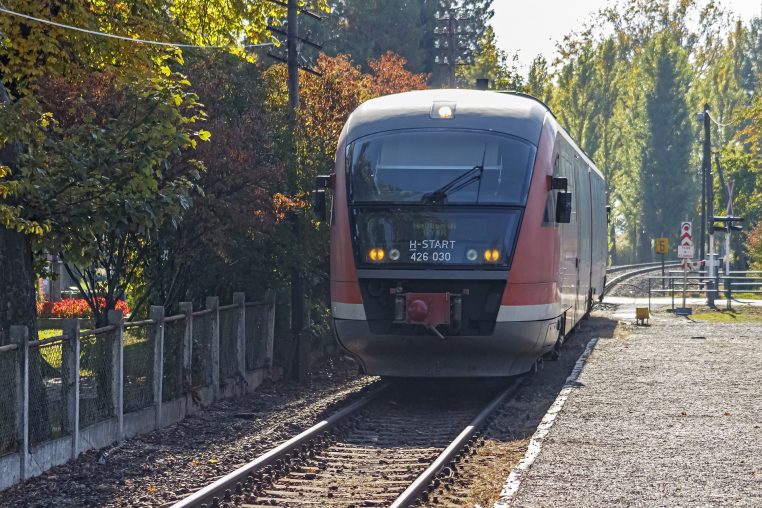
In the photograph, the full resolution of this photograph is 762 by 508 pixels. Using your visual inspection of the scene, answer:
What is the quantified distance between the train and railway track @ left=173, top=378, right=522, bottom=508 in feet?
2.77

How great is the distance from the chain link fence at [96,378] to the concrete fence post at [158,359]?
114 centimetres

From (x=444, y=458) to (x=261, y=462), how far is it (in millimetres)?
1696

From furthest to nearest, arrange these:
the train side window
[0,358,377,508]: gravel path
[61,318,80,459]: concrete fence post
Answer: the train side window
[61,318,80,459]: concrete fence post
[0,358,377,508]: gravel path

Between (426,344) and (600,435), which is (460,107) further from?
(600,435)

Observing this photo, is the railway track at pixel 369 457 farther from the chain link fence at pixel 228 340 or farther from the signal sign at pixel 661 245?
the signal sign at pixel 661 245

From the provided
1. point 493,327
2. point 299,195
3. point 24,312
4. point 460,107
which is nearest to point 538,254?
point 493,327

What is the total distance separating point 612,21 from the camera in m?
84.1

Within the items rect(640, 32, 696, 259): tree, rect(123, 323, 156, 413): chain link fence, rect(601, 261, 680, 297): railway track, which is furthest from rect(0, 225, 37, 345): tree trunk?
rect(640, 32, 696, 259): tree

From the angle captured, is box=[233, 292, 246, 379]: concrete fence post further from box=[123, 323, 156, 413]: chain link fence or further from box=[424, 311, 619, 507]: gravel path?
box=[424, 311, 619, 507]: gravel path

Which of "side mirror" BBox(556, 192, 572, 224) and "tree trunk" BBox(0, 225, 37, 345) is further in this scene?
"side mirror" BBox(556, 192, 572, 224)

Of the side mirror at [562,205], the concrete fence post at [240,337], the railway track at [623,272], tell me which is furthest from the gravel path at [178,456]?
the railway track at [623,272]

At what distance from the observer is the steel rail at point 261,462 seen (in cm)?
976

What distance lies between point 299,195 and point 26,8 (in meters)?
6.09

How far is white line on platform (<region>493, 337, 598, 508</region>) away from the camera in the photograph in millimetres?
9806
